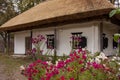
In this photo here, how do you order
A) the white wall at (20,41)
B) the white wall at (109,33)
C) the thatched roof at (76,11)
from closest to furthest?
1. the thatched roof at (76,11)
2. the white wall at (109,33)
3. the white wall at (20,41)

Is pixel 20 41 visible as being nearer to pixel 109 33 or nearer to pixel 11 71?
pixel 109 33

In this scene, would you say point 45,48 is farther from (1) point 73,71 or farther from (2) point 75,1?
(1) point 73,71

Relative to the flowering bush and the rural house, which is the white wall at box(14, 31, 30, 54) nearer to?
the rural house

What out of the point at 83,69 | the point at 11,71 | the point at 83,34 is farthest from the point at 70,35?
the point at 83,69

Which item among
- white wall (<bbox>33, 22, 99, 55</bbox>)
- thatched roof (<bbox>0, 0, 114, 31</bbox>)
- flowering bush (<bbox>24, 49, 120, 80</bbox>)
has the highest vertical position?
thatched roof (<bbox>0, 0, 114, 31</bbox>)

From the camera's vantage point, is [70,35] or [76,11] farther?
[70,35]

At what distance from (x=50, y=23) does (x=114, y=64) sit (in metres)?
11.1

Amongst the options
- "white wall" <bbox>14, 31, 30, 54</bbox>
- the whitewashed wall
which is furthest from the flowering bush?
"white wall" <bbox>14, 31, 30, 54</bbox>

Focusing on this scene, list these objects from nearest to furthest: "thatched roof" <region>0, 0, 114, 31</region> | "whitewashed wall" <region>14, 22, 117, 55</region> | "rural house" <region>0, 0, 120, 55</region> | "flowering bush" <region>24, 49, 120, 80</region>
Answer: "flowering bush" <region>24, 49, 120, 80</region> → "thatched roof" <region>0, 0, 114, 31</region> → "rural house" <region>0, 0, 120, 55</region> → "whitewashed wall" <region>14, 22, 117, 55</region>

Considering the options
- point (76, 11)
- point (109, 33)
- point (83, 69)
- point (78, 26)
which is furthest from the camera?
point (109, 33)

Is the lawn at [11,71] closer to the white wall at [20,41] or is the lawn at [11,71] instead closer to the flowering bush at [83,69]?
the flowering bush at [83,69]

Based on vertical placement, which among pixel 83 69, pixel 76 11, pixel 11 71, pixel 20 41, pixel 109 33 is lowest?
pixel 11 71

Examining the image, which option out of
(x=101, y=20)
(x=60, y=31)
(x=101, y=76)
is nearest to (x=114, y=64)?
(x=101, y=76)

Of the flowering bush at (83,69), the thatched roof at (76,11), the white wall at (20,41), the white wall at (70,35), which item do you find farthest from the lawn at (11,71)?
the white wall at (20,41)
